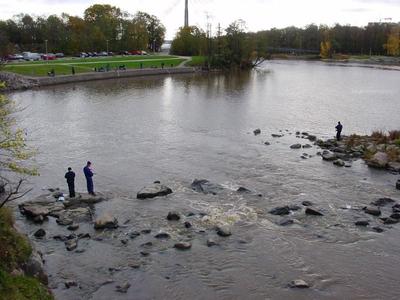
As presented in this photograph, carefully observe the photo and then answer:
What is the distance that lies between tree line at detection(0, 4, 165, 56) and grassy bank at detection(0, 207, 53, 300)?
112 m

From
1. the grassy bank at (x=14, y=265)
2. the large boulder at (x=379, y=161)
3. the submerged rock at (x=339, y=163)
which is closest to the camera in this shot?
the grassy bank at (x=14, y=265)

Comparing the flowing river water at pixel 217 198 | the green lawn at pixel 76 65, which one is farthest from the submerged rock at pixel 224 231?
the green lawn at pixel 76 65

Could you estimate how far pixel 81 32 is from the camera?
142125mm

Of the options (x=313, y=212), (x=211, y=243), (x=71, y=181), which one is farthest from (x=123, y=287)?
(x=313, y=212)

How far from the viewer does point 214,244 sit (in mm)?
24344

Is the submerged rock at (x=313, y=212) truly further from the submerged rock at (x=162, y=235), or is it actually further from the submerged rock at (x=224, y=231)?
the submerged rock at (x=162, y=235)

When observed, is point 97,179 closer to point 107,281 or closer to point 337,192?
point 107,281

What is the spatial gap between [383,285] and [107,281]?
12.5 metres

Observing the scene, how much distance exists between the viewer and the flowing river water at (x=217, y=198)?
21.3 m

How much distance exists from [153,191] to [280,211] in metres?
8.49

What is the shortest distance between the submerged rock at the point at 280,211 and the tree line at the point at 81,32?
111 metres

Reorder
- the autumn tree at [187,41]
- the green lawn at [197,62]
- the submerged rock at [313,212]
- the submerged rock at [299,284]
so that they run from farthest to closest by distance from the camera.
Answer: the autumn tree at [187,41] → the green lawn at [197,62] → the submerged rock at [313,212] → the submerged rock at [299,284]

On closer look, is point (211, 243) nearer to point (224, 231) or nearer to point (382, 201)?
point (224, 231)

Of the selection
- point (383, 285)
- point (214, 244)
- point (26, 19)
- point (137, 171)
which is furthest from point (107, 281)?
point (26, 19)
